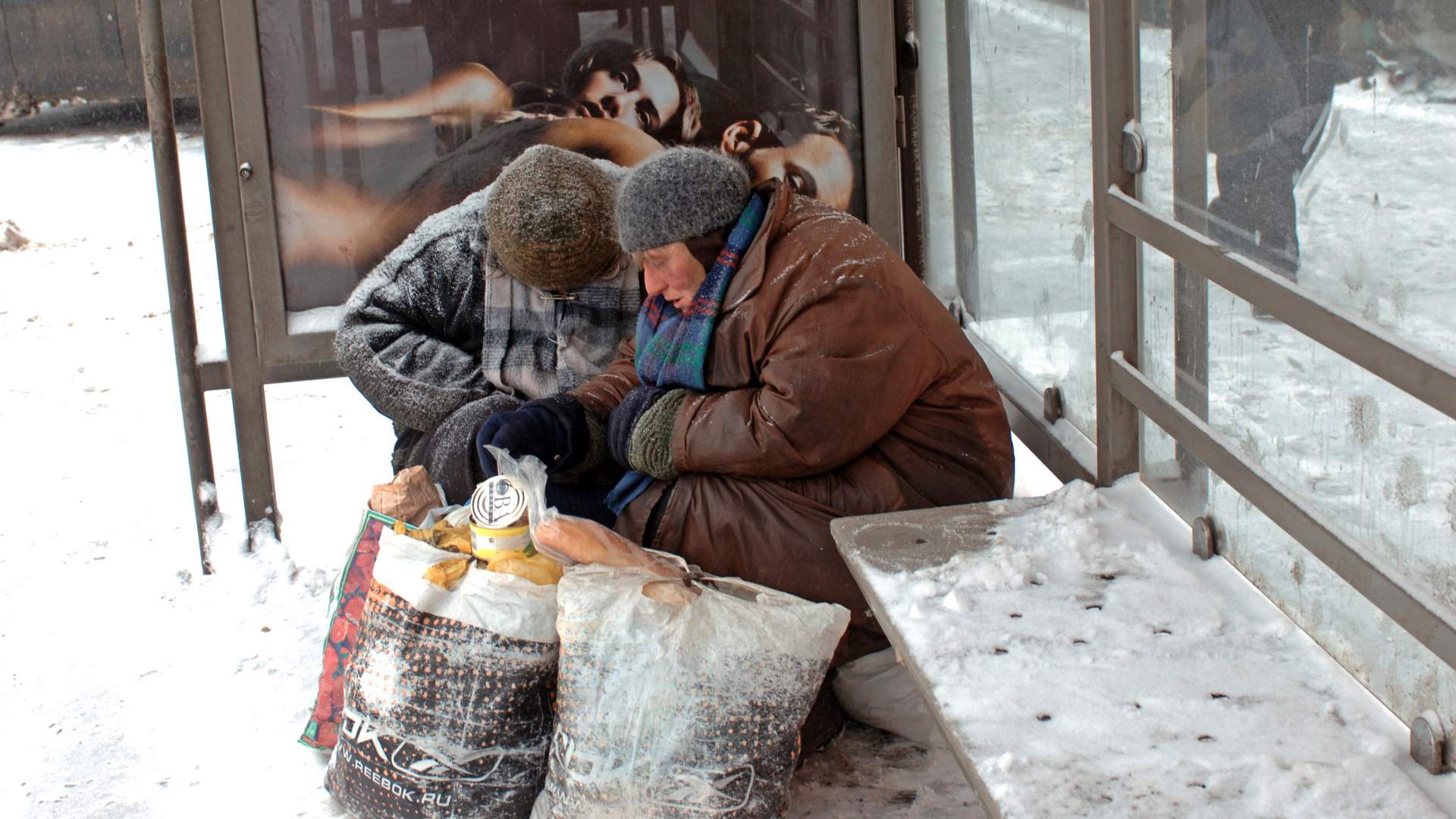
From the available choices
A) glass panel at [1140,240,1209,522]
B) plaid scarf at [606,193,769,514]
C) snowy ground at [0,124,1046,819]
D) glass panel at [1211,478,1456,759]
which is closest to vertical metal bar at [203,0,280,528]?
snowy ground at [0,124,1046,819]

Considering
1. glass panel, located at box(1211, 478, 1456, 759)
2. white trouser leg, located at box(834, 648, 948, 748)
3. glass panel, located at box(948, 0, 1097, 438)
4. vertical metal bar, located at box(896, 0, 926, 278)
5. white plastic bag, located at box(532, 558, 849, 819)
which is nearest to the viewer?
glass panel, located at box(1211, 478, 1456, 759)

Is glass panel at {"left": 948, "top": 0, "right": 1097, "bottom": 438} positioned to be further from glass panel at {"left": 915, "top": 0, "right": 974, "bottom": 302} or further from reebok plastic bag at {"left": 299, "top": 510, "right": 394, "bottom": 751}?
reebok plastic bag at {"left": 299, "top": 510, "right": 394, "bottom": 751}

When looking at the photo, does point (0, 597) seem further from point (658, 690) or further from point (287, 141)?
point (658, 690)

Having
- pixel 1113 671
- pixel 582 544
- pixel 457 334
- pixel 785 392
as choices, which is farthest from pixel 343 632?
pixel 1113 671

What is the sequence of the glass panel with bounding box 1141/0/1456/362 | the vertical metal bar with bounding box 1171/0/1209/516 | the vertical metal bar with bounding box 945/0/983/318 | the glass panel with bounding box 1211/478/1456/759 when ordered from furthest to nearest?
the vertical metal bar with bounding box 945/0/983/318 → the vertical metal bar with bounding box 1171/0/1209/516 → the glass panel with bounding box 1211/478/1456/759 → the glass panel with bounding box 1141/0/1456/362

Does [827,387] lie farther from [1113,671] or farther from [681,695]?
[1113,671]

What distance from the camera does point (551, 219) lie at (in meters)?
2.88

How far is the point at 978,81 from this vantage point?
3.32 m

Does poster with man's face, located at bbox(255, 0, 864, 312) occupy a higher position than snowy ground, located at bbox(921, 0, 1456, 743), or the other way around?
poster with man's face, located at bbox(255, 0, 864, 312)

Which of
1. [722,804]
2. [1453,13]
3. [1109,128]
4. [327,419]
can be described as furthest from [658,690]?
[327,419]

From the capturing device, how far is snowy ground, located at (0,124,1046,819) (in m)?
2.72

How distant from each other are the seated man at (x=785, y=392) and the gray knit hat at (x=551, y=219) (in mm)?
323

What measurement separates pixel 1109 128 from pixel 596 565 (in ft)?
3.55

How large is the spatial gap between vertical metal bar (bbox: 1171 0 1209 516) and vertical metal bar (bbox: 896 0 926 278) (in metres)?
1.54
